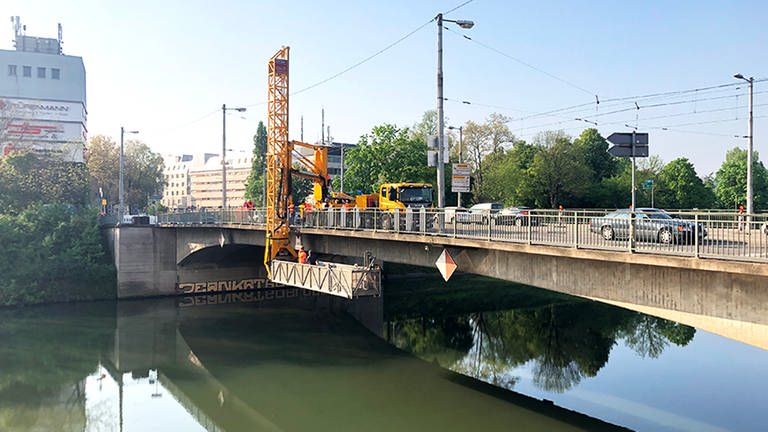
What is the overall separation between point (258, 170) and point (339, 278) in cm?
6316

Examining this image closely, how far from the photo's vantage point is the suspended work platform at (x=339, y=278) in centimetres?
2198

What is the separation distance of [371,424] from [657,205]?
59.1 m

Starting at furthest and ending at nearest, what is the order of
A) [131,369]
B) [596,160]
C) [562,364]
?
[596,160]
[131,369]
[562,364]

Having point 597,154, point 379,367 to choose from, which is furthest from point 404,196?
point 597,154

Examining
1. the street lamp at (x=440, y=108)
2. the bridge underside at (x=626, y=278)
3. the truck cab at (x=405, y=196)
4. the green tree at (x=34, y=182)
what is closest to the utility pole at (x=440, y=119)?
the street lamp at (x=440, y=108)

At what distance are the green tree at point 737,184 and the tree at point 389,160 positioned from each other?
47187mm

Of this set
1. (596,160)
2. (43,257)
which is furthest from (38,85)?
(596,160)

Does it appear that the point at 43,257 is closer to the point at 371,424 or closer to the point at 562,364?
the point at 371,424

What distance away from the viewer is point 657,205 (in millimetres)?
68500

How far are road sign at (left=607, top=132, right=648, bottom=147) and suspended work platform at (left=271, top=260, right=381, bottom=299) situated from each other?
9784 millimetres

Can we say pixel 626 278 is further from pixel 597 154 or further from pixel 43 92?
pixel 43 92

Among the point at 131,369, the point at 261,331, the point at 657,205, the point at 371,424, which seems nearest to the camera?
the point at 371,424

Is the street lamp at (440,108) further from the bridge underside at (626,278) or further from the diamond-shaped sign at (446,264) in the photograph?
the diamond-shaped sign at (446,264)

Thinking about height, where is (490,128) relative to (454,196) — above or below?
above
